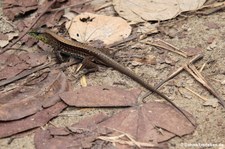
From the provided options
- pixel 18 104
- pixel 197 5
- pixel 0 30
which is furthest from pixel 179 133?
pixel 0 30

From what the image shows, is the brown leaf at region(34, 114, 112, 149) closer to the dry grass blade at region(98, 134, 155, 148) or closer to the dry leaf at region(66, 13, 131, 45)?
the dry grass blade at region(98, 134, 155, 148)

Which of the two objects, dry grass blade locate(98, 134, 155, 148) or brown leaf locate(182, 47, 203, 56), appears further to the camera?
brown leaf locate(182, 47, 203, 56)

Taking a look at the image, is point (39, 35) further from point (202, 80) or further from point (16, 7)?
point (202, 80)

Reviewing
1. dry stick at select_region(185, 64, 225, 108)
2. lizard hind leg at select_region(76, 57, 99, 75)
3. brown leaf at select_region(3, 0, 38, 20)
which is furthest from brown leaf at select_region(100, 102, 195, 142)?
brown leaf at select_region(3, 0, 38, 20)

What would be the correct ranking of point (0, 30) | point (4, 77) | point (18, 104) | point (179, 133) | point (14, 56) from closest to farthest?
point (179, 133)
point (18, 104)
point (4, 77)
point (14, 56)
point (0, 30)

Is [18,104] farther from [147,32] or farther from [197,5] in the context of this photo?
[197,5]
